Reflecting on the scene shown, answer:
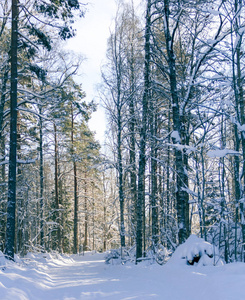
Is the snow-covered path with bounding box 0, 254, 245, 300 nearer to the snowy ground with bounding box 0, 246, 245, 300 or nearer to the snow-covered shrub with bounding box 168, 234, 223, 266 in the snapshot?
the snowy ground with bounding box 0, 246, 245, 300

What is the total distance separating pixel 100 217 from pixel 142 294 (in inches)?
1098

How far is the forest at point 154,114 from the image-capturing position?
20.2 feet

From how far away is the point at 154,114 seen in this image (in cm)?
1032

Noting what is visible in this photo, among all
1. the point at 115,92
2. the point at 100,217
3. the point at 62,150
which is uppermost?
the point at 115,92

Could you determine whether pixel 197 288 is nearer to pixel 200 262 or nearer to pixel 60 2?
pixel 200 262

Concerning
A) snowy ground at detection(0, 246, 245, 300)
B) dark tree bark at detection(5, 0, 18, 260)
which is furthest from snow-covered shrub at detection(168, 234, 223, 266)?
dark tree bark at detection(5, 0, 18, 260)

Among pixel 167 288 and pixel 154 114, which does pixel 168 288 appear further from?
pixel 154 114

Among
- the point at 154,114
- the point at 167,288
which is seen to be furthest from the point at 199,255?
the point at 154,114

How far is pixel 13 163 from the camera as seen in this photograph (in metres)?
9.48

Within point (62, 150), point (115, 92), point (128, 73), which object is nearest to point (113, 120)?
point (115, 92)

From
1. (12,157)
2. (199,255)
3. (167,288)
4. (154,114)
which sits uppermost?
(154,114)

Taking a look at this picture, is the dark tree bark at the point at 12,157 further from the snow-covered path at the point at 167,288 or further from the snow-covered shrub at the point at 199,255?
the snow-covered shrub at the point at 199,255

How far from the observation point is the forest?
6.17 meters

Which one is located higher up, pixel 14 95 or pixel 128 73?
pixel 128 73
